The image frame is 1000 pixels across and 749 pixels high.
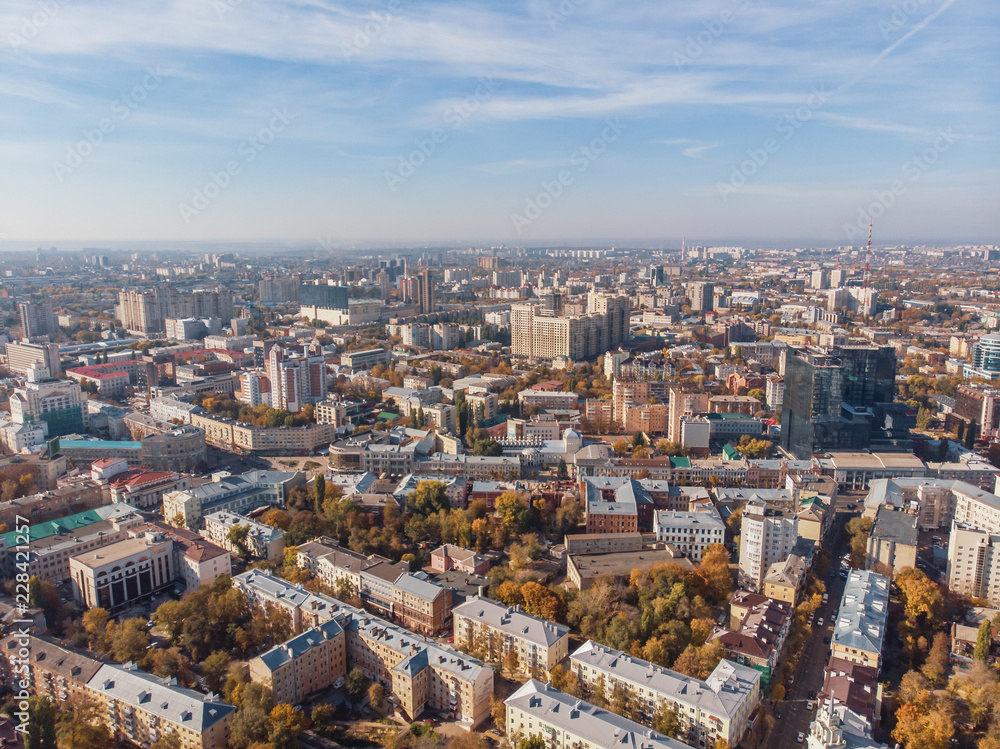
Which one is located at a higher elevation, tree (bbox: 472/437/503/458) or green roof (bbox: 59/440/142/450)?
green roof (bbox: 59/440/142/450)

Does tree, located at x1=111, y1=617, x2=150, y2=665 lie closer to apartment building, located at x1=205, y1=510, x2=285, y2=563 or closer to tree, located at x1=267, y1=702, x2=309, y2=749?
tree, located at x1=267, y1=702, x2=309, y2=749

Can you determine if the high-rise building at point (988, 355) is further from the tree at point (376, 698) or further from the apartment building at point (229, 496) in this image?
the tree at point (376, 698)

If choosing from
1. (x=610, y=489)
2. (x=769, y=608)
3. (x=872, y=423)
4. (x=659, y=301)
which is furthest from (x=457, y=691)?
(x=659, y=301)

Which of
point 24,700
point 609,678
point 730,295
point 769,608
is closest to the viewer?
point 24,700

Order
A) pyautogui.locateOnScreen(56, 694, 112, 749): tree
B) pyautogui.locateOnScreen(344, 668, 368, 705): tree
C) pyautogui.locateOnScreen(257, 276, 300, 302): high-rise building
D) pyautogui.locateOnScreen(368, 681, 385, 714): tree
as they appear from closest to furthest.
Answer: pyautogui.locateOnScreen(56, 694, 112, 749): tree, pyautogui.locateOnScreen(368, 681, 385, 714): tree, pyautogui.locateOnScreen(344, 668, 368, 705): tree, pyautogui.locateOnScreen(257, 276, 300, 302): high-rise building

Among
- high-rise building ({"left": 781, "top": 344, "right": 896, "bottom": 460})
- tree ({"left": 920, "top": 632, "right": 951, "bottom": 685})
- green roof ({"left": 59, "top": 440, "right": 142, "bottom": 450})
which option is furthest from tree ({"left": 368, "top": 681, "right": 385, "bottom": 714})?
high-rise building ({"left": 781, "top": 344, "right": 896, "bottom": 460})

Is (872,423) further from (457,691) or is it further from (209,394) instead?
(209,394)
